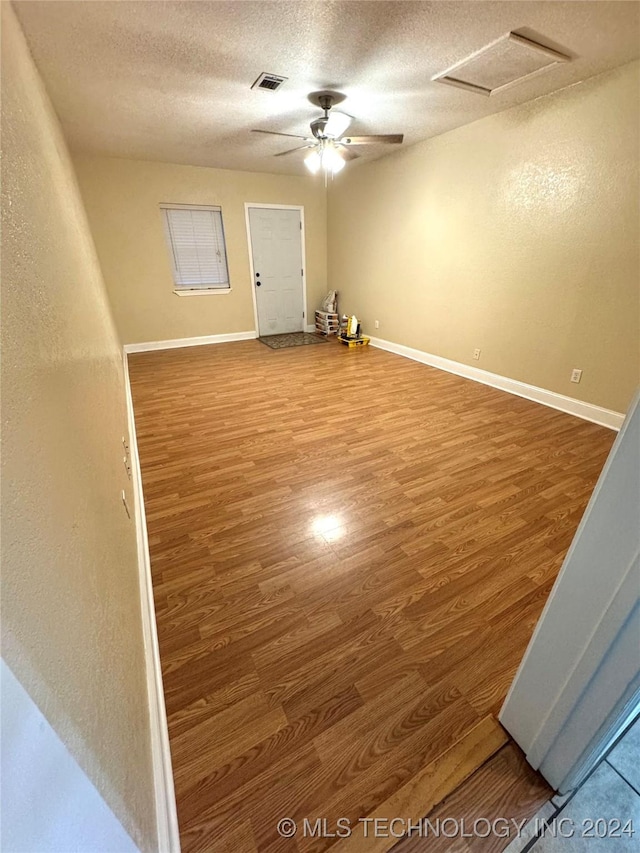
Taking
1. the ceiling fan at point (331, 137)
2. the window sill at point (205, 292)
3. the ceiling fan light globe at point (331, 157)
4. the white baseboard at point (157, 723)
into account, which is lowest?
the white baseboard at point (157, 723)

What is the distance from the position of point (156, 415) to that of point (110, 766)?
297cm

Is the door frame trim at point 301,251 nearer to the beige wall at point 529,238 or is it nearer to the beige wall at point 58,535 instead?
the beige wall at point 529,238

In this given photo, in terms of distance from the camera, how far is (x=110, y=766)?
1.96ft

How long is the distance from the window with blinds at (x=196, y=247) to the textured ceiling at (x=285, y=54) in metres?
1.57

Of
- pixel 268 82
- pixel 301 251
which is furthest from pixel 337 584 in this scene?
→ pixel 301 251

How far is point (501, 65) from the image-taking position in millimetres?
2293

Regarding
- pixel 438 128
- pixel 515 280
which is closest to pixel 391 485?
pixel 515 280

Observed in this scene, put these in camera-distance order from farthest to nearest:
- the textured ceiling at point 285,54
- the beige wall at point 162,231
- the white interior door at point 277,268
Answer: the white interior door at point 277,268
the beige wall at point 162,231
the textured ceiling at point 285,54

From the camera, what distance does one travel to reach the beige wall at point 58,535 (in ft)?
1.45

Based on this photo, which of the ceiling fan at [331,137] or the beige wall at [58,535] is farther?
the ceiling fan at [331,137]

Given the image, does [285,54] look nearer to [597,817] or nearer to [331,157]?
[331,157]

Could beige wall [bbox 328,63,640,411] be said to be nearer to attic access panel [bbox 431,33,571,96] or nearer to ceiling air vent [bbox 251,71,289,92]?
attic access panel [bbox 431,33,571,96]

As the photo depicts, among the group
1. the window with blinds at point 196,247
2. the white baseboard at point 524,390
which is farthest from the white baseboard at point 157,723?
the window with blinds at point 196,247

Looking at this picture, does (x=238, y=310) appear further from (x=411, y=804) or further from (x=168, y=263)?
(x=411, y=804)
